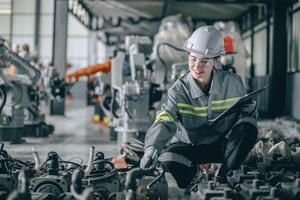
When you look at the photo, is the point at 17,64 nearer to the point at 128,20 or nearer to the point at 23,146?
the point at 23,146

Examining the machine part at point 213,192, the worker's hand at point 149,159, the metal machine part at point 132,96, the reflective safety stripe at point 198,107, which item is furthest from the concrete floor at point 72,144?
the machine part at point 213,192

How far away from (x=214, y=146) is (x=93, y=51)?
21.3m

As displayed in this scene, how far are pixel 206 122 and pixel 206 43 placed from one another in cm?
47

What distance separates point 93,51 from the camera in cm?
2411

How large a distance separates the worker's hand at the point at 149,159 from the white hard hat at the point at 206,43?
675 millimetres

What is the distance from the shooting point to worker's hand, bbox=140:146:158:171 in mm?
2705

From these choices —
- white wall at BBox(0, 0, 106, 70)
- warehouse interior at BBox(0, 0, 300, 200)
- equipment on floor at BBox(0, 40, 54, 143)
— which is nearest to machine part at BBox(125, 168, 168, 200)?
warehouse interior at BBox(0, 0, 300, 200)

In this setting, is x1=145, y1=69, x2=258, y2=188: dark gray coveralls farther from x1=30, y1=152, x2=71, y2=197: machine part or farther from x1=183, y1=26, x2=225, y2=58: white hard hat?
x1=30, y1=152, x2=71, y2=197: machine part

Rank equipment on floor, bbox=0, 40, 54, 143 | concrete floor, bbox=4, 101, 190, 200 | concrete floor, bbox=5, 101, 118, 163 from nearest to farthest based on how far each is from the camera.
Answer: concrete floor, bbox=4, 101, 190, 200 < concrete floor, bbox=5, 101, 118, 163 < equipment on floor, bbox=0, 40, 54, 143

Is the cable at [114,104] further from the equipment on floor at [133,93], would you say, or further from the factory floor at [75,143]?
the factory floor at [75,143]

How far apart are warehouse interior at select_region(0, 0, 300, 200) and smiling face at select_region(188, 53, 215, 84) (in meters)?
0.18

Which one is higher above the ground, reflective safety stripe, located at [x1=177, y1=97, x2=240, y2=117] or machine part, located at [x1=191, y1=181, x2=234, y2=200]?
reflective safety stripe, located at [x1=177, y1=97, x2=240, y2=117]

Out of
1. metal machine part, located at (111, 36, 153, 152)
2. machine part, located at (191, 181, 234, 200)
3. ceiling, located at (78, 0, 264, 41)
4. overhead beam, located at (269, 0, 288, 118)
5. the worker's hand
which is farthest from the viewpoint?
ceiling, located at (78, 0, 264, 41)

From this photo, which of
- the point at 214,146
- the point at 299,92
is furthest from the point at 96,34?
the point at 214,146
